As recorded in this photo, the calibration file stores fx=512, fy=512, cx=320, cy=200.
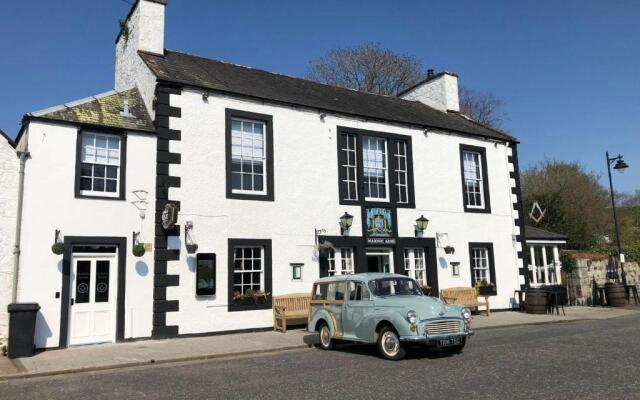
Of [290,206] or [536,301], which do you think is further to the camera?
[536,301]

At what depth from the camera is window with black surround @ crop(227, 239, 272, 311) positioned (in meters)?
14.1

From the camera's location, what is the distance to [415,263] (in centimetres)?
1791

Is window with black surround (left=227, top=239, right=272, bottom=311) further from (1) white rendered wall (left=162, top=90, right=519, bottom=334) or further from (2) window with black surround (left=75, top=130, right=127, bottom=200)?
(2) window with black surround (left=75, top=130, right=127, bottom=200)

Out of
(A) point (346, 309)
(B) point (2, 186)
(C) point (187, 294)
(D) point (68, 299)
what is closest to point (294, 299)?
(C) point (187, 294)

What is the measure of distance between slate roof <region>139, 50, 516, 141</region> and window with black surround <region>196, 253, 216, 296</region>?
4802mm

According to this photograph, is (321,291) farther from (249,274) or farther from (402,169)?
(402,169)

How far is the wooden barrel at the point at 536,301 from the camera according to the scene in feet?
60.3

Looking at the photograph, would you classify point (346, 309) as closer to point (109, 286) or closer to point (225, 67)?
point (109, 286)

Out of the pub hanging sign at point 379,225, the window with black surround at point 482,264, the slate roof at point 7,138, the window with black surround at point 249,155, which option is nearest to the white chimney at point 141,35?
the window with black surround at point 249,155

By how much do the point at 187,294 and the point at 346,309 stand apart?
4686 mm

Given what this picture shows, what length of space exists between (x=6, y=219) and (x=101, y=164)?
8.19 feet

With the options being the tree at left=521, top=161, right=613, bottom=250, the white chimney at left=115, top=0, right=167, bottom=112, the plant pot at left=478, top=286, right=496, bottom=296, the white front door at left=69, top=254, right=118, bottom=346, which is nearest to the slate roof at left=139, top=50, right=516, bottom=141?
the white chimney at left=115, top=0, right=167, bottom=112

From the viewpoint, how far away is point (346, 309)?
10836mm

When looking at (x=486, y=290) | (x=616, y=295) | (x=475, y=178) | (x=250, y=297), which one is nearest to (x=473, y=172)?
(x=475, y=178)
